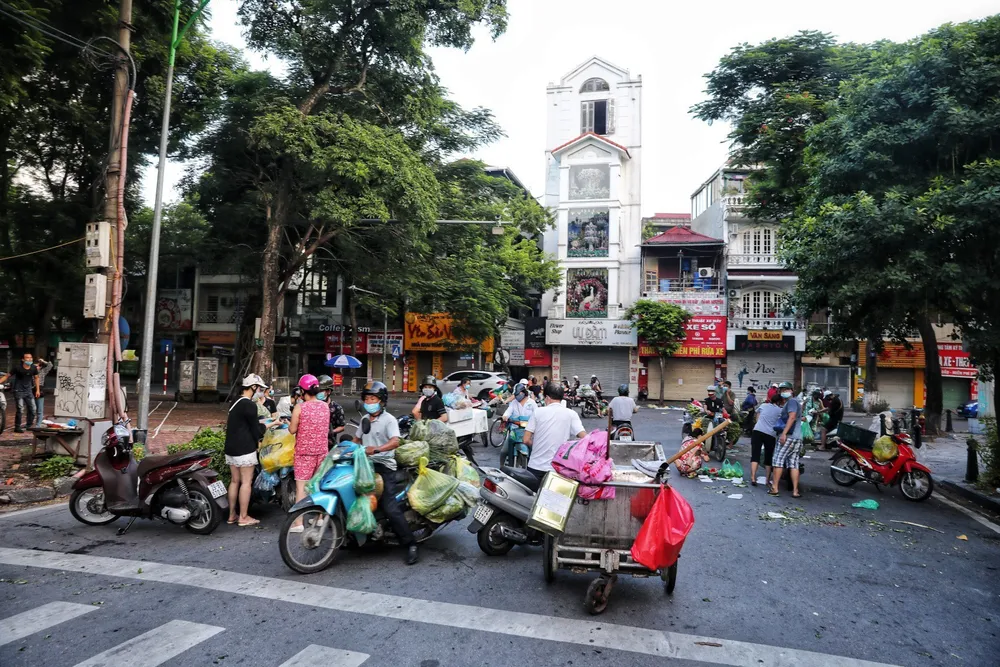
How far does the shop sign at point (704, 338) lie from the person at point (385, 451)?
Result: 88.3 ft

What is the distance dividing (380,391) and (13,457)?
7.85 metres

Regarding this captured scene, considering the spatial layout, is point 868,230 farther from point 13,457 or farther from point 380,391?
point 13,457

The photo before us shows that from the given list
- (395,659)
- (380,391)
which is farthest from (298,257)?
(395,659)

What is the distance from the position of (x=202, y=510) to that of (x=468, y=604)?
10.9ft

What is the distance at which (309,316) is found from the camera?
34.3 metres

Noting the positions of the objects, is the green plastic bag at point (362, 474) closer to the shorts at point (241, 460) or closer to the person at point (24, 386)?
the shorts at point (241, 460)

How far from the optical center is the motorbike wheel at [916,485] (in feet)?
30.3

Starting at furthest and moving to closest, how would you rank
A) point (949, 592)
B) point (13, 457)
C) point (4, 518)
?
point (13, 457) → point (4, 518) → point (949, 592)

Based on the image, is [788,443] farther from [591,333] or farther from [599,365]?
[599,365]

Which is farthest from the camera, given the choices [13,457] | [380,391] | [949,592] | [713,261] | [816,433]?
[713,261]

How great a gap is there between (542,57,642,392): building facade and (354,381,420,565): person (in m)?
27.2

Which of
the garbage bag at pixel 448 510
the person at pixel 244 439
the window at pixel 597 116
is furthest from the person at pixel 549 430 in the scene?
the window at pixel 597 116

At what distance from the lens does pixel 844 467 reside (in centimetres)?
1044

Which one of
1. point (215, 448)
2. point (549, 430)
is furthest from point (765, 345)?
point (215, 448)
